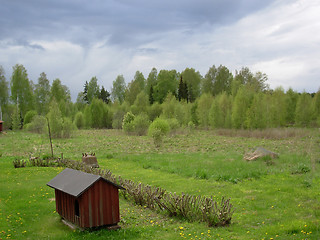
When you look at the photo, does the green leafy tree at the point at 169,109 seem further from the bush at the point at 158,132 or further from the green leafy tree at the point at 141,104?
the bush at the point at 158,132

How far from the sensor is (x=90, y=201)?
31.1 feet

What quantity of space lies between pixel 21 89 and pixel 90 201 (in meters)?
62.4

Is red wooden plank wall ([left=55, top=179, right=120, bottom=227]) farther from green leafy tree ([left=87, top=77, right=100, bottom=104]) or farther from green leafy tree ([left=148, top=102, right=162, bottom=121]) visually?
green leafy tree ([left=87, top=77, right=100, bottom=104])

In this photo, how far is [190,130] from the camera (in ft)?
166

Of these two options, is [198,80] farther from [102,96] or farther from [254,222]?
[254,222]

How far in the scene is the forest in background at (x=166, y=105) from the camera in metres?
45.7

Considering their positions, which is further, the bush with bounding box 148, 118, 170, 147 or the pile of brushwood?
the bush with bounding box 148, 118, 170, 147

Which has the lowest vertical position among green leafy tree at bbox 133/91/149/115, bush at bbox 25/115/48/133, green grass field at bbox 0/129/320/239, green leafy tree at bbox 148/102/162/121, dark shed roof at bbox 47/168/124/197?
green grass field at bbox 0/129/320/239

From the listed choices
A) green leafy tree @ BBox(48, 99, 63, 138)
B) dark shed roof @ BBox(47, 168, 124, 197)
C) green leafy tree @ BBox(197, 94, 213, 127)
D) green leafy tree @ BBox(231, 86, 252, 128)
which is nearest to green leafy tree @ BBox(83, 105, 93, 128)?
green leafy tree @ BBox(48, 99, 63, 138)

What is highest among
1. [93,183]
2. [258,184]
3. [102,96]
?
[102,96]

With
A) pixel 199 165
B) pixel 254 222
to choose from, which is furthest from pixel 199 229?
pixel 199 165

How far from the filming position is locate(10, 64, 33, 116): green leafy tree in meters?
63.7

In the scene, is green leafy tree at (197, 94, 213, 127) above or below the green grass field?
above

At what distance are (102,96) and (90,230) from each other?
7994 centimetres
